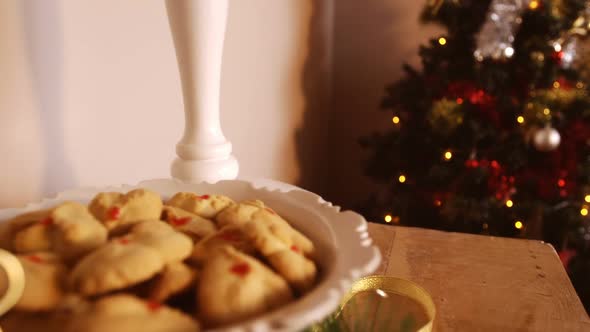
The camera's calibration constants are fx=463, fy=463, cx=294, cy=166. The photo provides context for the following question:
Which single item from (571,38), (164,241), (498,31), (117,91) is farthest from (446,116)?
(164,241)

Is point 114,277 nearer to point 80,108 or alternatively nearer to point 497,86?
point 80,108

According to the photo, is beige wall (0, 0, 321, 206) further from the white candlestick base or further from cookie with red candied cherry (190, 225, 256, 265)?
cookie with red candied cherry (190, 225, 256, 265)

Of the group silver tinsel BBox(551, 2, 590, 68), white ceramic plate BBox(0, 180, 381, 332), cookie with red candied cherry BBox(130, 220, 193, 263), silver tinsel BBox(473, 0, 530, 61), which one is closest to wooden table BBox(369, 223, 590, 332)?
white ceramic plate BBox(0, 180, 381, 332)

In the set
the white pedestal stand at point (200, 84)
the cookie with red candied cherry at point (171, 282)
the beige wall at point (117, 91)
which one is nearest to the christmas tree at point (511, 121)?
the beige wall at point (117, 91)

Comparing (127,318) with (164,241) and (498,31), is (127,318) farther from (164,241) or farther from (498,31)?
(498,31)

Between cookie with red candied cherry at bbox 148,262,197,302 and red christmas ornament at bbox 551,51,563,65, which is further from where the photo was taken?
red christmas ornament at bbox 551,51,563,65

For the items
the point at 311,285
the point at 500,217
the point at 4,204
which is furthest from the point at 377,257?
the point at 500,217

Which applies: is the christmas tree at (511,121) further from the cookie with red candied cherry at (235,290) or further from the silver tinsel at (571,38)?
the cookie with red candied cherry at (235,290)
